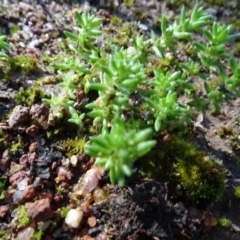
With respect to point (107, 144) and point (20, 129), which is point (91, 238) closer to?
point (107, 144)

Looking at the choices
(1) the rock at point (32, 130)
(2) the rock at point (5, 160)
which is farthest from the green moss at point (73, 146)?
(2) the rock at point (5, 160)

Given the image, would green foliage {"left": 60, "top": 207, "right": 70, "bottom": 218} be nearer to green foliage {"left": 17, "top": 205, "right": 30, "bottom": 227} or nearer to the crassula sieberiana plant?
green foliage {"left": 17, "top": 205, "right": 30, "bottom": 227}

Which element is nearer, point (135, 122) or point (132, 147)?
point (132, 147)

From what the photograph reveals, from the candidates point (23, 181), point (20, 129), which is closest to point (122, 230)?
point (23, 181)

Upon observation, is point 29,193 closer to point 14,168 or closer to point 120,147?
point 14,168

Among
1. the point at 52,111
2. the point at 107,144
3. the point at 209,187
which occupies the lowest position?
the point at 209,187

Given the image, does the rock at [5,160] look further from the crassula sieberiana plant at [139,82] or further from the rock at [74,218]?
the rock at [74,218]
